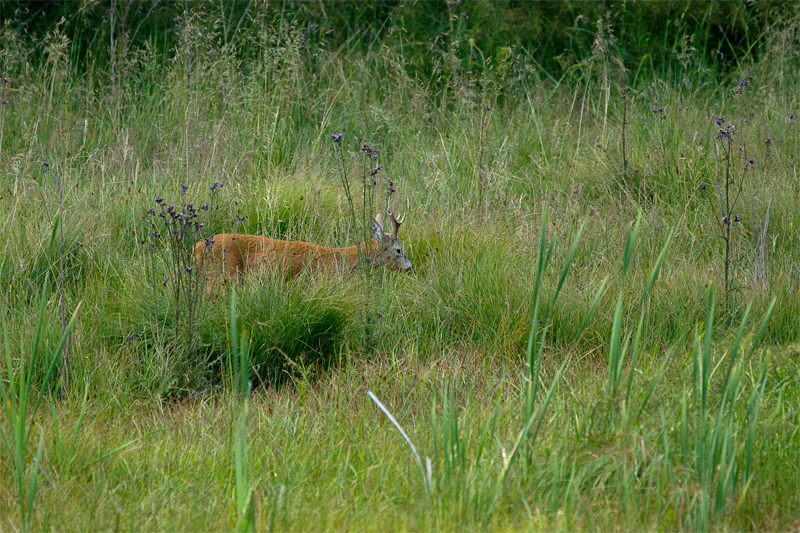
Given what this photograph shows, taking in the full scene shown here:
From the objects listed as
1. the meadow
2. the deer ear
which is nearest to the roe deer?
the deer ear

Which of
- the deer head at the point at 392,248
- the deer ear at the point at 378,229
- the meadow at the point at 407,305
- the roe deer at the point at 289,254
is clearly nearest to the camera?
the meadow at the point at 407,305

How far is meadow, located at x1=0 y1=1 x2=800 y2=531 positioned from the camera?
2.60 metres

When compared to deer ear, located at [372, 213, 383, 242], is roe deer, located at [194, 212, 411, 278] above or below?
below

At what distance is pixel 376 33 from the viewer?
30.1 ft

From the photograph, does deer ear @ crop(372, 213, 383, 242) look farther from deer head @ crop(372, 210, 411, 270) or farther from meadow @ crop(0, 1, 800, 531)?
meadow @ crop(0, 1, 800, 531)

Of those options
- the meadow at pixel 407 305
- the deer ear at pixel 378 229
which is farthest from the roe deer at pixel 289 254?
the meadow at pixel 407 305

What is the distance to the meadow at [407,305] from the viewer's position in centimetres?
260

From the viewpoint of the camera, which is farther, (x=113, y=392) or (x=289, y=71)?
(x=289, y=71)

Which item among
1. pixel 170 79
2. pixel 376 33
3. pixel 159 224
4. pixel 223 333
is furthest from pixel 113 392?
pixel 376 33

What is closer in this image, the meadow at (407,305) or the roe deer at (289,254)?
the meadow at (407,305)

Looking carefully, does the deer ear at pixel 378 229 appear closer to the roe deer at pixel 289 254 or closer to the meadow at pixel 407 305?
the roe deer at pixel 289 254

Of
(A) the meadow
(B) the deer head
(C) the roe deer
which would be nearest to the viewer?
(A) the meadow

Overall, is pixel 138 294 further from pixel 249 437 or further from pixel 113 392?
pixel 249 437

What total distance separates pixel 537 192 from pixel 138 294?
3.17 m
